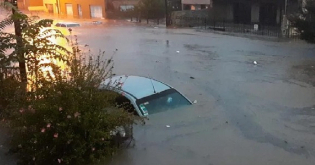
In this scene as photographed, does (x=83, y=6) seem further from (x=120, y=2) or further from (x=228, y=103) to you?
(x=228, y=103)

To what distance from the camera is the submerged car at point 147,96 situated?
9891mm

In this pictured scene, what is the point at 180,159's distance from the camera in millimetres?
8289

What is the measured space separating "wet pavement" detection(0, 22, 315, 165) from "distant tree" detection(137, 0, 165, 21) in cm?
1587

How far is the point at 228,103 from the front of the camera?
1245 centimetres

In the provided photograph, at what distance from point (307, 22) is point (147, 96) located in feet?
48.9

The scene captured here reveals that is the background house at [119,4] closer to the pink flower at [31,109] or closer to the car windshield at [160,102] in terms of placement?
the car windshield at [160,102]

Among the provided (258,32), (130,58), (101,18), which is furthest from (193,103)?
(101,18)

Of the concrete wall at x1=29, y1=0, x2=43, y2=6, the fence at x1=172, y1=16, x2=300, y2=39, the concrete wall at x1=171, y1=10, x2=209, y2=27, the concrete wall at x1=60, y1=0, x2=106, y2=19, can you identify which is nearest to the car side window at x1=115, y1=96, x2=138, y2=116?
the fence at x1=172, y1=16, x2=300, y2=39

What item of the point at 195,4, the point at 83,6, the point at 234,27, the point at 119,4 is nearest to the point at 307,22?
the point at 234,27

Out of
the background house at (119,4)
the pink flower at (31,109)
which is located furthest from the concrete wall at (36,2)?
the pink flower at (31,109)

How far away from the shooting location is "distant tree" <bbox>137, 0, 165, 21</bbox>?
137ft

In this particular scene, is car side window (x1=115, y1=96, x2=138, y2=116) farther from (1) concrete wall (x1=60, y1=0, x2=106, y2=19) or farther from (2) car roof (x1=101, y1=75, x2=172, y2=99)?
(1) concrete wall (x1=60, y1=0, x2=106, y2=19)

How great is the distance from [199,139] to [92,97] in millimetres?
3025

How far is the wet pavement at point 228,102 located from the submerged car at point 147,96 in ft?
0.75
